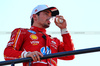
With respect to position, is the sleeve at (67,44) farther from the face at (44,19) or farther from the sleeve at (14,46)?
the sleeve at (14,46)

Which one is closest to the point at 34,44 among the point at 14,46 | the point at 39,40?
the point at 39,40

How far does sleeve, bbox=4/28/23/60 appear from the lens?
377cm

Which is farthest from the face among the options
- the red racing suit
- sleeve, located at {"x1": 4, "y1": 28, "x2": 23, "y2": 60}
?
sleeve, located at {"x1": 4, "y1": 28, "x2": 23, "y2": 60}

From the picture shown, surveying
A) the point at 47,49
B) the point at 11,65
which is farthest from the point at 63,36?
the point at 11,65

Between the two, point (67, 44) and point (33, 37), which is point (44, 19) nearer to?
point (33, 37)

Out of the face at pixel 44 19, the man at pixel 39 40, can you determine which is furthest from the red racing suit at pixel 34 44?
the face at pixel 44 19

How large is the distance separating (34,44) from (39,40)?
0.14 m

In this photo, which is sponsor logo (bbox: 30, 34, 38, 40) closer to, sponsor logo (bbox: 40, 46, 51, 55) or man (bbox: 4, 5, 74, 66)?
man (bbox: 4, 5, 74, 66)

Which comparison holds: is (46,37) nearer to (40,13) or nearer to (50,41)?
(50,41)

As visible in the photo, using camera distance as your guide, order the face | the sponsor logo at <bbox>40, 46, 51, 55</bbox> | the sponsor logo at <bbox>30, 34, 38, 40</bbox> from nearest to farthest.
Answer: the sponsor logo at <bbox>40, 46, 51, 55</bbox>
the sponsor logo at <bbox>30, 34, 38, 40</bbox>
the face

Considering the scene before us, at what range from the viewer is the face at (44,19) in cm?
454

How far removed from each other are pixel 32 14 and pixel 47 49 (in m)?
0.99

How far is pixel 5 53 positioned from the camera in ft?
12.7

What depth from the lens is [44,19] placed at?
15.0ft
